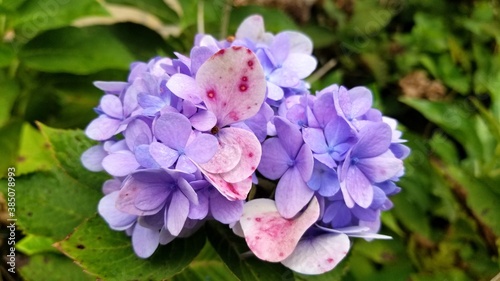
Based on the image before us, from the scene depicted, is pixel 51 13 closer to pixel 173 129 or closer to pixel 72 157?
pixel 72 157

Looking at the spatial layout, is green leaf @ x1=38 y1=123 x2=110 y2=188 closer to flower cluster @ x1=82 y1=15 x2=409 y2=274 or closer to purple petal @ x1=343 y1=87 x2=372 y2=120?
flower cluster @ x1=82 y1=15 x2=409 y2=274

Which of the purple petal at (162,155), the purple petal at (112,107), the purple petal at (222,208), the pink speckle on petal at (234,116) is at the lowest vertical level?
the purple petal at (222,208)

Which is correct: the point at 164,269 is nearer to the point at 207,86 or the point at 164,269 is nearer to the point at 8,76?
the point at 207,86

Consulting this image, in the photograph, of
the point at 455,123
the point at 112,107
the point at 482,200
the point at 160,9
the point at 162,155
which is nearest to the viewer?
the point at 162,155

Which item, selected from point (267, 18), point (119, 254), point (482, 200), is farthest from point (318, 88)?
point (119, 254)

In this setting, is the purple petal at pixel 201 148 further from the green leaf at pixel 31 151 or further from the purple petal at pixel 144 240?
the green leaf at pixel 31 151

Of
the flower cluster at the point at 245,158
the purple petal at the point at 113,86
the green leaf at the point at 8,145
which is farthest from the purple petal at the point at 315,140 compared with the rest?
the green leaf at the point at 8,145

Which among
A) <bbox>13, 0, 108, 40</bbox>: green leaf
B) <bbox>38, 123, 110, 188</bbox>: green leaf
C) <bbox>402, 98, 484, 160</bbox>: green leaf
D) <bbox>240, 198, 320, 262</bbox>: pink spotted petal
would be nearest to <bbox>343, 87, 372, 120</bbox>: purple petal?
<bbox>240, 198, 320, 262</bbox>: pink spotted petal
